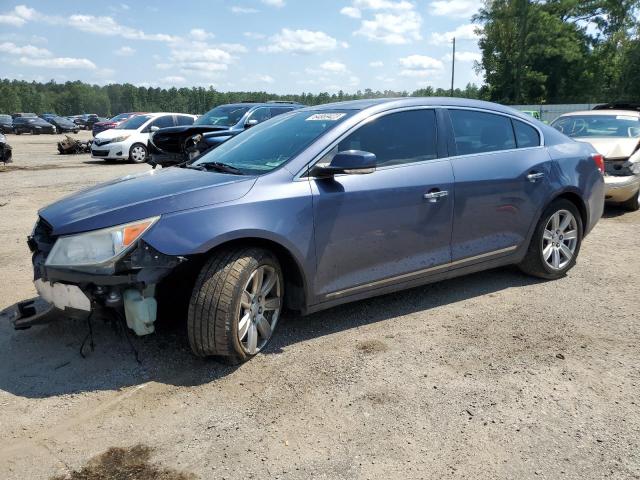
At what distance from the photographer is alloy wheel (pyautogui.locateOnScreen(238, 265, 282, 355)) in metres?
3.37

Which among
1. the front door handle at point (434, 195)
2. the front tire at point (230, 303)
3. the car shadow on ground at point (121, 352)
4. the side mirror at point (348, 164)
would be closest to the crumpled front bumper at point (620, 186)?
the car shadow on ground at point (121, 352)

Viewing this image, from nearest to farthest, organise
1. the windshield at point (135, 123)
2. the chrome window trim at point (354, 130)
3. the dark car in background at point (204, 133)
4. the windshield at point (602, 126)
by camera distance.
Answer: the chrome window trim at point (354, 130), the windshield at point (602, 126), the dark car in background at point (204, 133), the windshield at point (135, 123)

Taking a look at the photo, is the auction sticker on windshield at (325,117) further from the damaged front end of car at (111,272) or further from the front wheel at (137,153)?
the front wheel at (137,153)

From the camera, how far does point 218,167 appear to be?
3910 mm

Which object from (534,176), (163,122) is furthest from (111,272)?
(163,122)

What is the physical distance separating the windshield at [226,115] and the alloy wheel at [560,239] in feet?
30.0

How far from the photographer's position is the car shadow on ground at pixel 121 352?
326 cm

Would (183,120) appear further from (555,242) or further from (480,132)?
(555,242)

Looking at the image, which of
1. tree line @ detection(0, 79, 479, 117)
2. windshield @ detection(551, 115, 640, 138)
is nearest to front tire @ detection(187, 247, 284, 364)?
windshield @ detection(551, 115, 640, 138)

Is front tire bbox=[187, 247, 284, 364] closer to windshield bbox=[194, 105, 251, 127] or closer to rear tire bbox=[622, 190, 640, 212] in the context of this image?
rear tire bbox=[622, 190, 640, 212]

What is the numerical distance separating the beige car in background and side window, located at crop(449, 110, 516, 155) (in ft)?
13.7

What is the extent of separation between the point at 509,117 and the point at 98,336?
12.7ft

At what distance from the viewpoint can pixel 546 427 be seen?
276 centimetres

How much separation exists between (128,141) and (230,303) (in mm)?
15681
